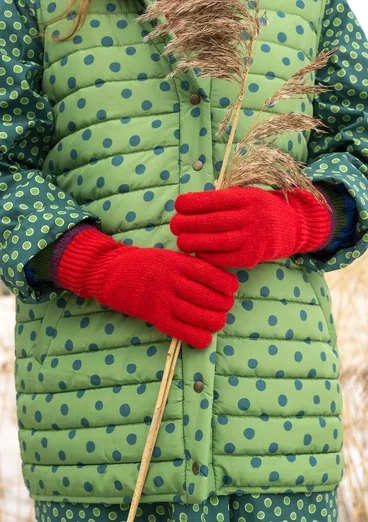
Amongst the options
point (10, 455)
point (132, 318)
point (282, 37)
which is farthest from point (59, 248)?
point (10, 455)

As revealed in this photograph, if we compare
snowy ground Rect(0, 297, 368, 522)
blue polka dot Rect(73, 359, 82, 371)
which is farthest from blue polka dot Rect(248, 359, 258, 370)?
snowy ground Rect(0, 297, 368, 522)

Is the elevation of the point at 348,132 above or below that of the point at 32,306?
above

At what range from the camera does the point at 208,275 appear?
1.58 metres

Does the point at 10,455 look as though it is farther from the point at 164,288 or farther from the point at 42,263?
the point at 164,288

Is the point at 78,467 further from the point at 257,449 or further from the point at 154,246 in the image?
the point at 154,246

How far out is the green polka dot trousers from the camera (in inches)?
63.3

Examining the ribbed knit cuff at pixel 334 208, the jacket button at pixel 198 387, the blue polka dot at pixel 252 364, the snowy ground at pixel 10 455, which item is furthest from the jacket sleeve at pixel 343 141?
the snowy ground at pixel 10 455

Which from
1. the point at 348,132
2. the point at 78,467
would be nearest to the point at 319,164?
the point at 348,132

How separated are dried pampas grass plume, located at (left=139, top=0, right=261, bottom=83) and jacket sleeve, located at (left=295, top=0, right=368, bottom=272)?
1.01ft

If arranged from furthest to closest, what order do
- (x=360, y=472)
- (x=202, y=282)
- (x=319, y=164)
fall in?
(x=360, y=472)
(x=319, y=164)
(x=202, y=282)

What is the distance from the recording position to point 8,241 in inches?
67.2

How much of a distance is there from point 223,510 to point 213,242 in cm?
50

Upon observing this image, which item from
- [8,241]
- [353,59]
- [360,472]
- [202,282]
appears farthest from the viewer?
[360,472]

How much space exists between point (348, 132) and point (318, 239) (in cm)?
32
